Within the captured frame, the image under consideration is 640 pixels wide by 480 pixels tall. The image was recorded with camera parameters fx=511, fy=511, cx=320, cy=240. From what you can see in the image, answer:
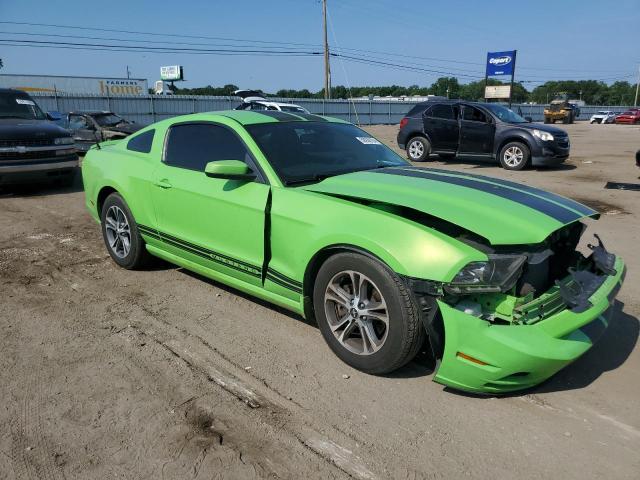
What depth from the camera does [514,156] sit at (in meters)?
12.8

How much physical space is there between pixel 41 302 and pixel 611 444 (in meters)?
4.31

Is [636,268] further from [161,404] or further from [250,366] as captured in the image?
[161,404]

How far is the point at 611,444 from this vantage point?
100 inches

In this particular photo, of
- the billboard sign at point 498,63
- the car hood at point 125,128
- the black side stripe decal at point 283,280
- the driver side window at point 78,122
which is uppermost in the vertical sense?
the billboard sign at point 498,63

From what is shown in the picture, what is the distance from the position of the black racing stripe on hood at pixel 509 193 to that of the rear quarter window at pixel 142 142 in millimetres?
2216

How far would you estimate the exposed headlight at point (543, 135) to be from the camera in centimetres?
1239

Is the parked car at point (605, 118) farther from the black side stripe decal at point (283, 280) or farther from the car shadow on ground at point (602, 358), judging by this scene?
the black side stripe decal at point (283, 280)

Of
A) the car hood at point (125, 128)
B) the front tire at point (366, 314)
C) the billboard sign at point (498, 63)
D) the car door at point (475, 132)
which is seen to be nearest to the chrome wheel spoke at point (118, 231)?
the front tire at point (366, 314)

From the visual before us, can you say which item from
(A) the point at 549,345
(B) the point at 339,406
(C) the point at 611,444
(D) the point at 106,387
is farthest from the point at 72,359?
(C) the point at 611,444

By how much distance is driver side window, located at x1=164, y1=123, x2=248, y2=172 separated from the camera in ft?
13.1

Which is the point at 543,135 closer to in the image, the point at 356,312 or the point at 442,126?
the point at 442,126

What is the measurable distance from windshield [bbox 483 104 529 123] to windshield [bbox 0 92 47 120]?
10489mm

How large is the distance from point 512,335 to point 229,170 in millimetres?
2112

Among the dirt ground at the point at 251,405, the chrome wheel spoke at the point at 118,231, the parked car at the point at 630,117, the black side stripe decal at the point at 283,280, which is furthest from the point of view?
the parked car at the point at 630,117
